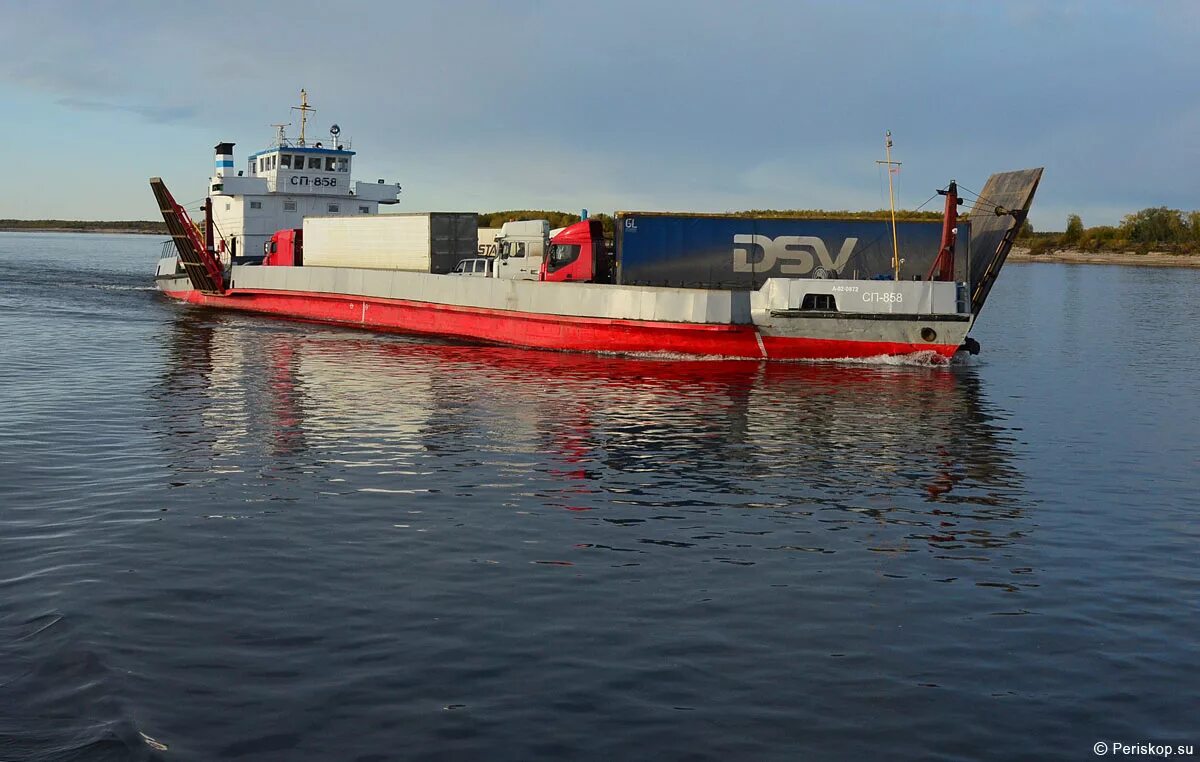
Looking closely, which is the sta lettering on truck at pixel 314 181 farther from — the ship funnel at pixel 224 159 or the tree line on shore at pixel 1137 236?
the tree line on shore at pixel 1137 236

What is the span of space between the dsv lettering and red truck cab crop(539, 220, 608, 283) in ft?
16.1

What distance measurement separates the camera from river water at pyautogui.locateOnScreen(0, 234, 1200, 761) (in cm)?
814

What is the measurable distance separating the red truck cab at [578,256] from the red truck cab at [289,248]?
17.9 metres

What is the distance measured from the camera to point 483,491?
15.8 m

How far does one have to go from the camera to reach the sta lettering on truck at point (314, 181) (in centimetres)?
5475

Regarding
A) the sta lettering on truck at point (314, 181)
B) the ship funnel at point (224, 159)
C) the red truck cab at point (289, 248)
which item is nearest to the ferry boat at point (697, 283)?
the red truck cab at point (289, 248)

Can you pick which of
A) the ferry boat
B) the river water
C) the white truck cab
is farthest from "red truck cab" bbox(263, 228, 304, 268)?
the river water

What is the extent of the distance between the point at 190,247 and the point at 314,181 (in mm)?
7474

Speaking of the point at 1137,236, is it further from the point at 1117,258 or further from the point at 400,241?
the point at 400,241

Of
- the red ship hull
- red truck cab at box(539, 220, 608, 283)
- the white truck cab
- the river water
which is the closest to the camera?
the river water

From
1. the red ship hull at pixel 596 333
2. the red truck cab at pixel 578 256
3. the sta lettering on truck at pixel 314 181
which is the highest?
the sta lettering on truck at pixel 314 181

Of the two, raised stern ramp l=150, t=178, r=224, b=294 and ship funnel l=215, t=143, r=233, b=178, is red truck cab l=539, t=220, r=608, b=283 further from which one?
ship funnel l=215, t=143, r=233, b=178

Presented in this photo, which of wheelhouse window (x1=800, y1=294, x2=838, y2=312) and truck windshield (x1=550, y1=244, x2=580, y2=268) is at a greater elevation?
truck windshield (x1=550, y1=244, x2=580, y2=268)

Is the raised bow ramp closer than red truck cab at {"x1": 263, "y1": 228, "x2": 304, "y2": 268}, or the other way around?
the raised bow ramp
